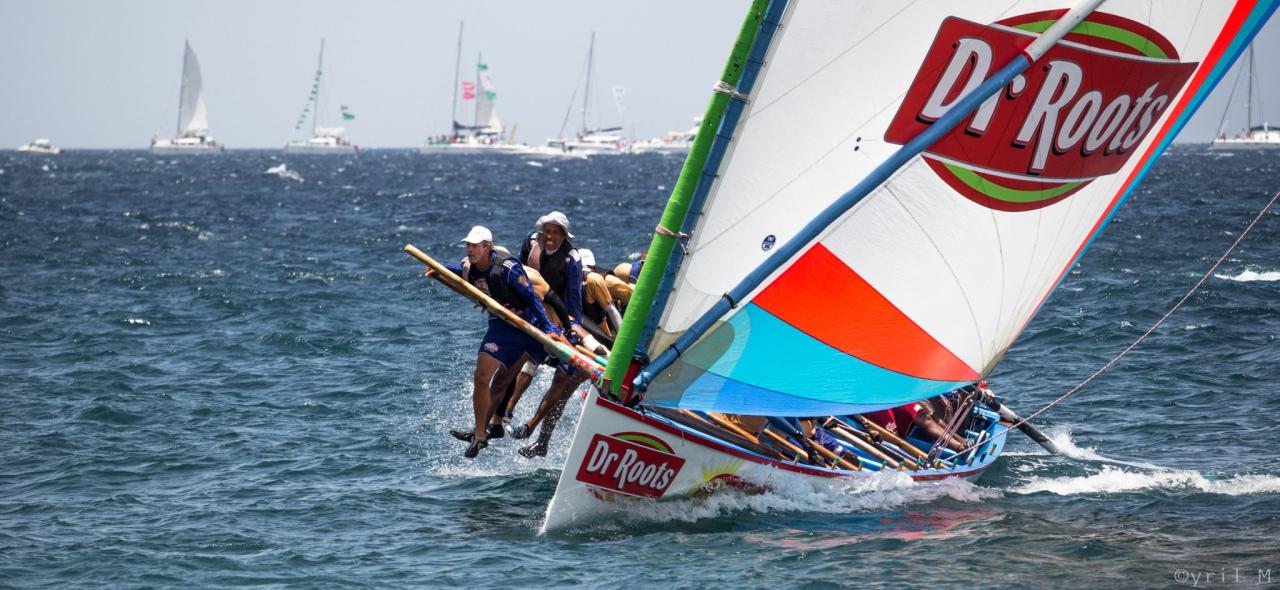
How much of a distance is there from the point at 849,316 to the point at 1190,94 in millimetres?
4041

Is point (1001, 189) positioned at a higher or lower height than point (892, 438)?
higher

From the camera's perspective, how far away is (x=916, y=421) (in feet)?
49.1

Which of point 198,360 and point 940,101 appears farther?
point 198,360

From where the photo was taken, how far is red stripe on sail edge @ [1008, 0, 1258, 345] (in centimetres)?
1200

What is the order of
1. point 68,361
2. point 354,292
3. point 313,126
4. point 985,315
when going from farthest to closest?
point 313,126
point 354,292
point 68,361
point 985,315

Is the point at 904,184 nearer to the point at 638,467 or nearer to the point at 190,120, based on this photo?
the point at 638,467

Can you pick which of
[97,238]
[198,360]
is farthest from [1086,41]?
[97,238]

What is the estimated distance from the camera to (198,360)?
20953 mm

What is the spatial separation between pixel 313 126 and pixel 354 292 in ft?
528

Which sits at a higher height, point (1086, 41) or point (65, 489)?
point (1086, 41)

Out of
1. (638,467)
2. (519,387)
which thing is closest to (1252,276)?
(519,387)

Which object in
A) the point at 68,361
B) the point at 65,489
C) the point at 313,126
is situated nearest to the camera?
the point at 65,489

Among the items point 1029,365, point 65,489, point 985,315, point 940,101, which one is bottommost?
point 65,489

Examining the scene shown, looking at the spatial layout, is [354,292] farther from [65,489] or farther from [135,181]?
[135,181]
